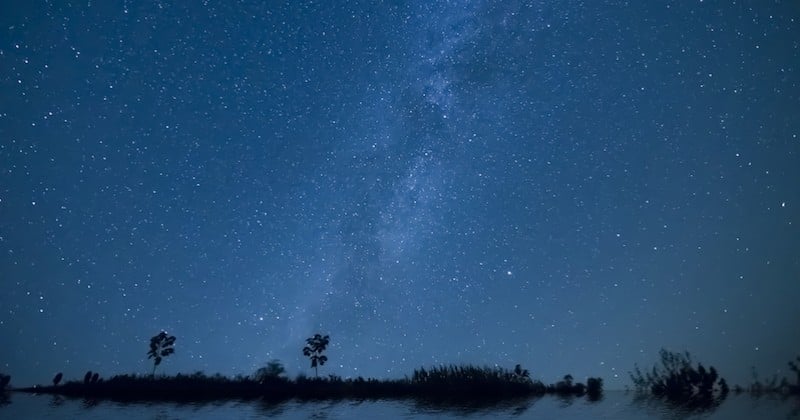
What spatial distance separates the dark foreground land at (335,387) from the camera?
20.2 m

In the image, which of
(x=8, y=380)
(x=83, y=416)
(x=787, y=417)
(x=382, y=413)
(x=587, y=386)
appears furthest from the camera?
(x=8, y=380)

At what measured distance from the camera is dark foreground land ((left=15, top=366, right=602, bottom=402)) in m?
20.2

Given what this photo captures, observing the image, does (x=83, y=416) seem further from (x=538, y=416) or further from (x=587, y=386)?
(x=587, y=386)

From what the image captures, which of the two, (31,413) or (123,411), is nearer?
(31,413)

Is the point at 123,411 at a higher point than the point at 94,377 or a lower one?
lower

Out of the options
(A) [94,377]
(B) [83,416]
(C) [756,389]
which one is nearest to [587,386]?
(C) [756,389]

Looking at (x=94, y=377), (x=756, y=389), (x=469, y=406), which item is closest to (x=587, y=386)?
(x=756, y=389)

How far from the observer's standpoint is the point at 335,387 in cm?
2292

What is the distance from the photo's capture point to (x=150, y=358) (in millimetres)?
35750

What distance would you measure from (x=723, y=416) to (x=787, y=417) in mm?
1225

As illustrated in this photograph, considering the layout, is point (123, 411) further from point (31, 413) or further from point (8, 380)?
point (8, 380)

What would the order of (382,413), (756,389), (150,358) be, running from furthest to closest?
1. (150,358)
2. (756,389)
3. (382,413)

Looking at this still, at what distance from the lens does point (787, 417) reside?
406 inches

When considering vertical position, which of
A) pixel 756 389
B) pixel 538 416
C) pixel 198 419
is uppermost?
pixel 198 419
